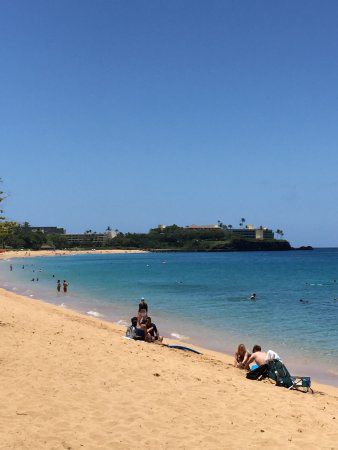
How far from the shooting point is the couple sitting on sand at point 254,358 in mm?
12602

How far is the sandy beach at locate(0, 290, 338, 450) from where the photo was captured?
24.6 feet

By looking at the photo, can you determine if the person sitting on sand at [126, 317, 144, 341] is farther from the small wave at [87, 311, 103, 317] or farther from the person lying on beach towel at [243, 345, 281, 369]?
the small wave at [87, 311, 103, 317]

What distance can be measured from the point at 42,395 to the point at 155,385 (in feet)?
8.27

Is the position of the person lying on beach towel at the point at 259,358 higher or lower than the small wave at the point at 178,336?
higher

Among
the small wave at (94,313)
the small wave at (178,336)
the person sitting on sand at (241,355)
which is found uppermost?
the person sitting on sand at (241,355)

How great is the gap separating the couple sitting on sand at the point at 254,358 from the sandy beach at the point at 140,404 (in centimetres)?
63

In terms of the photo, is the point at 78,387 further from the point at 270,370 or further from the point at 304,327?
the point at 304,327

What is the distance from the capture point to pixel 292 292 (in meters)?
45.7

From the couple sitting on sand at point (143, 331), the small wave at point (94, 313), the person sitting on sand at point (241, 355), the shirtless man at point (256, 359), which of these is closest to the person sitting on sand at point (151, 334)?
the couple sitting on sand at point (143, 331)

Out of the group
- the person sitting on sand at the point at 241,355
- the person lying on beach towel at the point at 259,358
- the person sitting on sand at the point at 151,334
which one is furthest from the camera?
the person sitting on sand at the point at 151,334

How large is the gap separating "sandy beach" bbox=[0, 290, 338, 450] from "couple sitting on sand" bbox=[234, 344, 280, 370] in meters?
Answer: 0.63

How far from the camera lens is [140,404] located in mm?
8984

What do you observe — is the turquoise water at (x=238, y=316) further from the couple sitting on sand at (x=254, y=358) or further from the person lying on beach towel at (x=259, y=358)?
the person lying on beach towel at (x=259, y=358)

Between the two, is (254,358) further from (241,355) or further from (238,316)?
(238,316)
